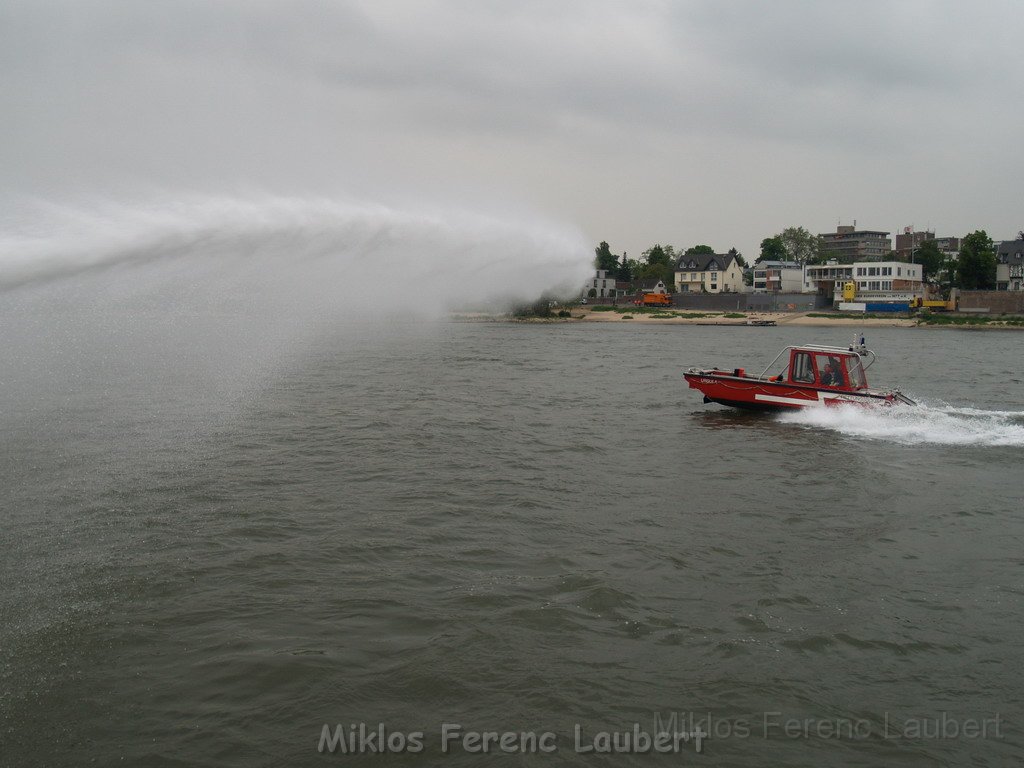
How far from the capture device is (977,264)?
375 ft

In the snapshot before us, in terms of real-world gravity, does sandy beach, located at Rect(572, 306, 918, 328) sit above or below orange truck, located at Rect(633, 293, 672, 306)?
below

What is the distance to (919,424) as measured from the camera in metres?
24.3

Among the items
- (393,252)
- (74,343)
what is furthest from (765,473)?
(74,343)

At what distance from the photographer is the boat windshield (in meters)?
25.7

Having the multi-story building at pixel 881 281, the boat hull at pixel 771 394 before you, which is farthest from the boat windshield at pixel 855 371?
the multi-story building at pixel 881 281

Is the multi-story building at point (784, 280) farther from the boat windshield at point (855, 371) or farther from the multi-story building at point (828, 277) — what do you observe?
the boat windshield at point (855, 371)

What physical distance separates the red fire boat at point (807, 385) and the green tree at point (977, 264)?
10550cm

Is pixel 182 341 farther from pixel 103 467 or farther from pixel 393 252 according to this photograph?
pixel 103 467

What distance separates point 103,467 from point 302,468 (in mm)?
4063

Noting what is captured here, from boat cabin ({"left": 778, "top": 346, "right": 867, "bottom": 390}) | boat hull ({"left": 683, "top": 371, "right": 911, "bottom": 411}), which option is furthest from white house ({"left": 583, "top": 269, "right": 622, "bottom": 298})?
boat cabin ({"left": 778, "top": 346, "right": 867, "bottom": 390})

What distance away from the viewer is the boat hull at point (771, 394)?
82.6 feet

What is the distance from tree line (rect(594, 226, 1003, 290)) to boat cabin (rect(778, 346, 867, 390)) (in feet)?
215

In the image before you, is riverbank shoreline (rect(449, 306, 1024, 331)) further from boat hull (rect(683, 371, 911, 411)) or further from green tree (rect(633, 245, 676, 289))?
boat hull (rect(683, 371, 911, 411))

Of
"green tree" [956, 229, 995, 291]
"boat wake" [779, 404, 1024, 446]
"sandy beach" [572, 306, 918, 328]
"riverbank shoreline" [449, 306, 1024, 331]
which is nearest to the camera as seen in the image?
"boat wake" [779, 404, 1024, 446]
